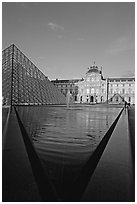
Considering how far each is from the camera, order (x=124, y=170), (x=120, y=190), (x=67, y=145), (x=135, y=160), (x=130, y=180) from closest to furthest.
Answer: (x=120, y=190) < (x=130, y=180) < (x=124, y=170) < (x=135, y=160) < (x=67, y=145)

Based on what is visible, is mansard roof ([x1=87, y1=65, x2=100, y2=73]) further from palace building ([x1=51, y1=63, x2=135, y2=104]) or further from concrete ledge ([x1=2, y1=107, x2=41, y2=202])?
concrete ledge ([x1=2, y1=107, x2=41, y2=202])

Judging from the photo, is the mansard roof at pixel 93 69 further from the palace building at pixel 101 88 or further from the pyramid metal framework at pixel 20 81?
the pyramid metal framework at pixel 20 81

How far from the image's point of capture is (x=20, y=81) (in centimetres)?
1967

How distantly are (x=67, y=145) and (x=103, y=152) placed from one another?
543 mm

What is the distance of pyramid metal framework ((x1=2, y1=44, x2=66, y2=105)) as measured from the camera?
17.8 m

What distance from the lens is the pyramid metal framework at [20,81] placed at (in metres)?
17.8

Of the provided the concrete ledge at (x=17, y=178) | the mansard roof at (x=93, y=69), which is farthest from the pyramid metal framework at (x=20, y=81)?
the mansard roof at (x=93, y=69)

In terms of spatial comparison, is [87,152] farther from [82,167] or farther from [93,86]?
[93,86]

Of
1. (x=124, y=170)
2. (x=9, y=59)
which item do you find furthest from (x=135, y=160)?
(x=9, y=59)

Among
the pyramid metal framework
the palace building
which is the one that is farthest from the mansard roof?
the pyramid metal framework

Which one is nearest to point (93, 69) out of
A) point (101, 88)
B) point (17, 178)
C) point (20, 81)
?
point (101, 88)

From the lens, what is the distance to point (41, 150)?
2.07 m

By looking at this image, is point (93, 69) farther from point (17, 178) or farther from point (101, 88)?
point (17, 178)

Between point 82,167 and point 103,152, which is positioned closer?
point 82,167
